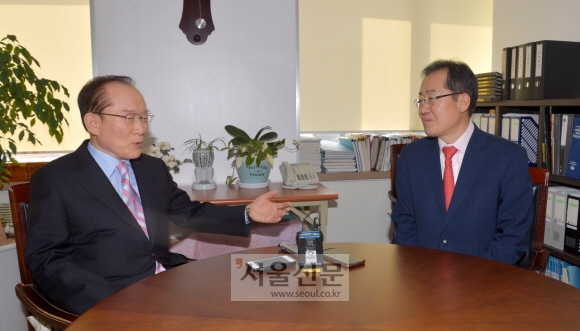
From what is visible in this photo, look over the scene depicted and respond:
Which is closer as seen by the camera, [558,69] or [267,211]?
[267,211]

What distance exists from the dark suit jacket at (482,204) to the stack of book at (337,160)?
169cm

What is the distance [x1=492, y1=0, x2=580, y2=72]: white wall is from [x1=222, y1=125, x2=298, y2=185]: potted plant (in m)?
1.92

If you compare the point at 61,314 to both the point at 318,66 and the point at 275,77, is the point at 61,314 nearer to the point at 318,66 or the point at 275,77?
the point at 275,77

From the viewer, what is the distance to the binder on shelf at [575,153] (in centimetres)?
267

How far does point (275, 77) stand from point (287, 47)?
0.73 ft

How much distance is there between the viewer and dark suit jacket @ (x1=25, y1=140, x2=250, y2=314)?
1.56m

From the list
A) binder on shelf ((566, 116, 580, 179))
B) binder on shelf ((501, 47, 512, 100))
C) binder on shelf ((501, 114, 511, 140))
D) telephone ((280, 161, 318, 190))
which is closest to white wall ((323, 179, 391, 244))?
telephone ((280, 161, 318, 190))

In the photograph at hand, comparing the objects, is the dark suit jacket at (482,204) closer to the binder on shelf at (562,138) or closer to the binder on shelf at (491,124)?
the binder on shelf at (562,138)

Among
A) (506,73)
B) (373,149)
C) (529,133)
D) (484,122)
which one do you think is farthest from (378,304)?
(373,149)

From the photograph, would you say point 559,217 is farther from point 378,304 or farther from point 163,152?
point 163,152

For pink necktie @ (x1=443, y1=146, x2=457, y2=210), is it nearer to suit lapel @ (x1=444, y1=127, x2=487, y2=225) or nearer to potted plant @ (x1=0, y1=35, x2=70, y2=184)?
suit lapel @ (x1=444, y1=127, x2=487, y2=225)

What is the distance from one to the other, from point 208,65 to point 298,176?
0.98 m

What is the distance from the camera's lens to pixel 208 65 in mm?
3355

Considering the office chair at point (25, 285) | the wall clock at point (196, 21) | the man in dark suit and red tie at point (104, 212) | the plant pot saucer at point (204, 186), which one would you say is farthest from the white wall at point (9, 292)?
the wall clock at point (196, 21)
